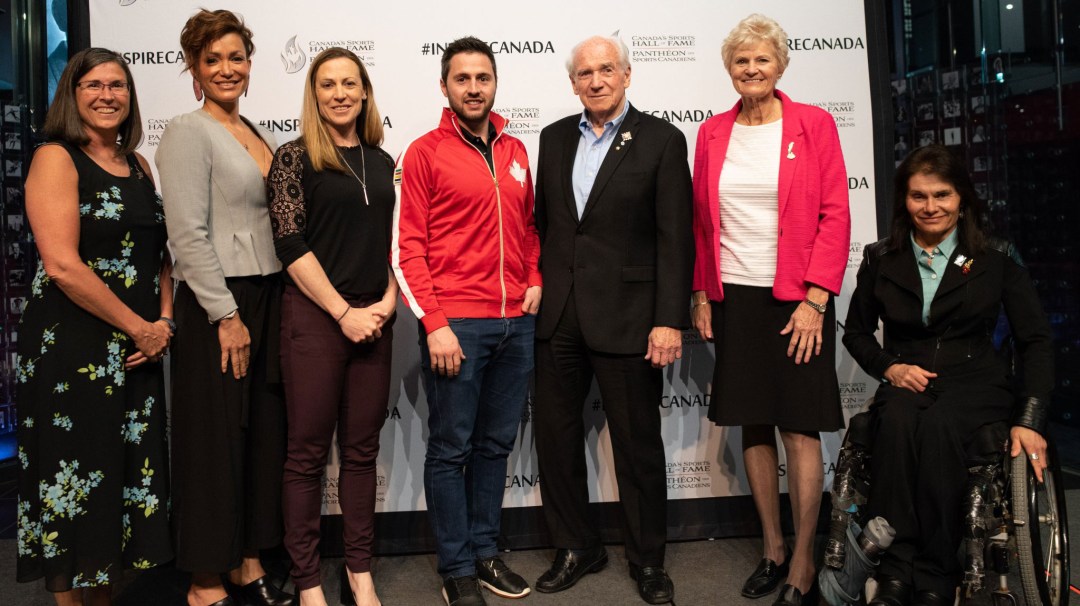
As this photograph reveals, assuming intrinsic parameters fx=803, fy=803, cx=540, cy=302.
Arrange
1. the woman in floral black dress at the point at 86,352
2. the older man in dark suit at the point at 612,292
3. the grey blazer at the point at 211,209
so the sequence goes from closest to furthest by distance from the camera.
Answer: the woman in floral black dress at the point at 86,352 → the grey blazer at the point at 211,209 → the older man in dark suit at the point at 612,292

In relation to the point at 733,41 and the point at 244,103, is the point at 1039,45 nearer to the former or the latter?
the point at 733,41

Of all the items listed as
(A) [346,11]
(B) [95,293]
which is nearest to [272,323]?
(B) [95,293]

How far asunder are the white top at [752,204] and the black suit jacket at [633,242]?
0.15 m

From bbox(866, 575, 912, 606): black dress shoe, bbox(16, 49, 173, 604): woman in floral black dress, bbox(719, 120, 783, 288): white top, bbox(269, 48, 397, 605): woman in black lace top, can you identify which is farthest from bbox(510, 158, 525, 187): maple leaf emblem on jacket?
bbox(866, 575, 912, 606): black dress shoe

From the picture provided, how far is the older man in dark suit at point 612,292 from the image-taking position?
2604 mm

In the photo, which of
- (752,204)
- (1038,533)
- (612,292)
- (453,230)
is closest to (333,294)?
(453,230)

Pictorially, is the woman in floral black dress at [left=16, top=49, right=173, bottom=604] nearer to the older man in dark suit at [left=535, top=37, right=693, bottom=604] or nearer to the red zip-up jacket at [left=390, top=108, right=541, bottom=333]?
the red zip-up jacket at [left=390, top=108, right=541, bottom=333]

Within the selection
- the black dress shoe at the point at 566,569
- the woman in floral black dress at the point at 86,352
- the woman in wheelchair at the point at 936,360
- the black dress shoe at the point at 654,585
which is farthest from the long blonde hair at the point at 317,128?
the woman in wheelchair at the point at 936,360

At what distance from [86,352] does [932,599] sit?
8.33 feet

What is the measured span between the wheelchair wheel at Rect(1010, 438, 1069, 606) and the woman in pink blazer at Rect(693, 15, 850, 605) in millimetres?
539

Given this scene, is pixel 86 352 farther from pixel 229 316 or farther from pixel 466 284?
pixel 466 284

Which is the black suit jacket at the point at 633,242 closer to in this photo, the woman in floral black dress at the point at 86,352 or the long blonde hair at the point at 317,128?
the long blonde hair at the point at 317,128

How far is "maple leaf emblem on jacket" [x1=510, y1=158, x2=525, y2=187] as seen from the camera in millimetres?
2678

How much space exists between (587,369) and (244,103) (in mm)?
1777
